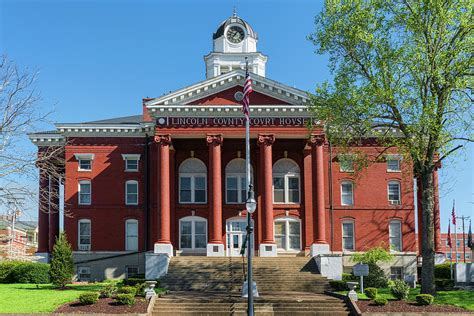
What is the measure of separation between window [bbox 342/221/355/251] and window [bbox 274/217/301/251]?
421 cm

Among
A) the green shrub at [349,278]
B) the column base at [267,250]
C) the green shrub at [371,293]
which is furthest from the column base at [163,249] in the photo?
the green shrub at [371,293]

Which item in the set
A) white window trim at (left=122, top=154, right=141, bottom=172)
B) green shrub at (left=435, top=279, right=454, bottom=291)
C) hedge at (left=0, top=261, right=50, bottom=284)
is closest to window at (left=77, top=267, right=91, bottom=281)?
hedge at (left=0, top=261, right=50, bottom=284)

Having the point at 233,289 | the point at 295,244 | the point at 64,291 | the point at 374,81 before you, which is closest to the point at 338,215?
the point at 295,244

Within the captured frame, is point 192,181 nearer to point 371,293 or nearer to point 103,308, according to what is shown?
point 103,308

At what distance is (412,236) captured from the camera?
156 ft

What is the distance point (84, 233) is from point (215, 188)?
11.5 m

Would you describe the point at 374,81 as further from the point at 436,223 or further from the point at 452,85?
the point at 436,223

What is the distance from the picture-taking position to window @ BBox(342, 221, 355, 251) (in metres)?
47.4

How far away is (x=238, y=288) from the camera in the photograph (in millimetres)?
35344

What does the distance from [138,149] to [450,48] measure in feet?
81.4

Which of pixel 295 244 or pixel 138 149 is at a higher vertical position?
pixel 138 149

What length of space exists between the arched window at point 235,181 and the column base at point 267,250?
5213 millimetres

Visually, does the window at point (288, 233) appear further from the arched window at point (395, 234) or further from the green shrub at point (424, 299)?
the green shrub at point (424, 299)

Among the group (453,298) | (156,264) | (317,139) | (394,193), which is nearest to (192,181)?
(156,264)
